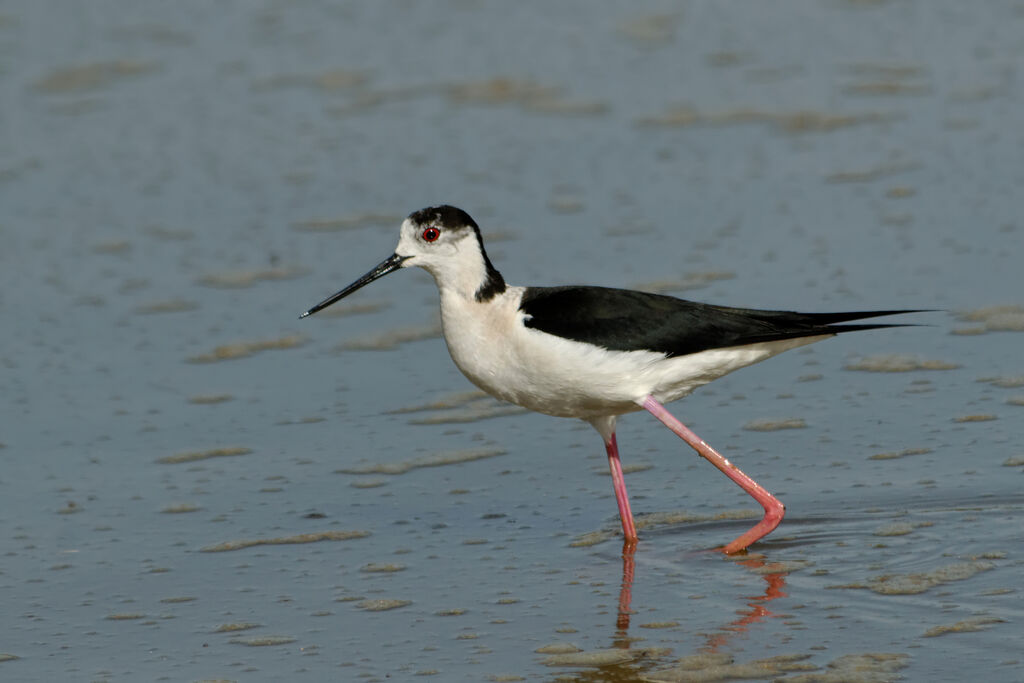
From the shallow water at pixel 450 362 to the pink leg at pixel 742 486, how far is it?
0.07 metres

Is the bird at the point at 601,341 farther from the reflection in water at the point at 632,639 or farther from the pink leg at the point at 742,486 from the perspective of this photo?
the reflection in water at the point at 632,639

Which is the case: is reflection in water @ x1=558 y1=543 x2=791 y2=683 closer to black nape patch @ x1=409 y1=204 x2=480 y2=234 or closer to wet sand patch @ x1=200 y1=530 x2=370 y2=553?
wet sand patch @ x1=200 y1=530 x2=370 y2=553

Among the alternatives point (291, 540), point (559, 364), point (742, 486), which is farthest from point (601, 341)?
point (291, 540)

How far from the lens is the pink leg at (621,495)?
229 inches

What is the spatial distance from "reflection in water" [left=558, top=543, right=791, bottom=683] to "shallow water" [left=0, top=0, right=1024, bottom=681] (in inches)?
0.7

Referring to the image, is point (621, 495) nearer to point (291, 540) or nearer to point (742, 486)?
point (742, 486)

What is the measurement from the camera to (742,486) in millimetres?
5832

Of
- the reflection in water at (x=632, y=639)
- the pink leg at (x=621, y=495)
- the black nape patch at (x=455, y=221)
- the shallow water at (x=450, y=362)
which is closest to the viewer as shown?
the reflection in water at (x=632, y=639)

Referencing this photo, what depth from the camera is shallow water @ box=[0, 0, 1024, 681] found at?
5.17 m

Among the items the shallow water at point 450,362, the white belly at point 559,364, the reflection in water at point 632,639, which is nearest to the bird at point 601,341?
the white belly at point 559,364

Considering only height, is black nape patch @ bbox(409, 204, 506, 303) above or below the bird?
above

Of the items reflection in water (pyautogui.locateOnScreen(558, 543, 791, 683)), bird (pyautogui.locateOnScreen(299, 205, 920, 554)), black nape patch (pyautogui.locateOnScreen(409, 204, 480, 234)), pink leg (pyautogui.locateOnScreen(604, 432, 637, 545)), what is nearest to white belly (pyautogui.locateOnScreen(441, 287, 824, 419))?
bird (pyautogui.locateOnScreen(299, 205, 920, 554))

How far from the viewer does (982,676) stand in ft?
14.8

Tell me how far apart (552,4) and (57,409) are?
659 cm
